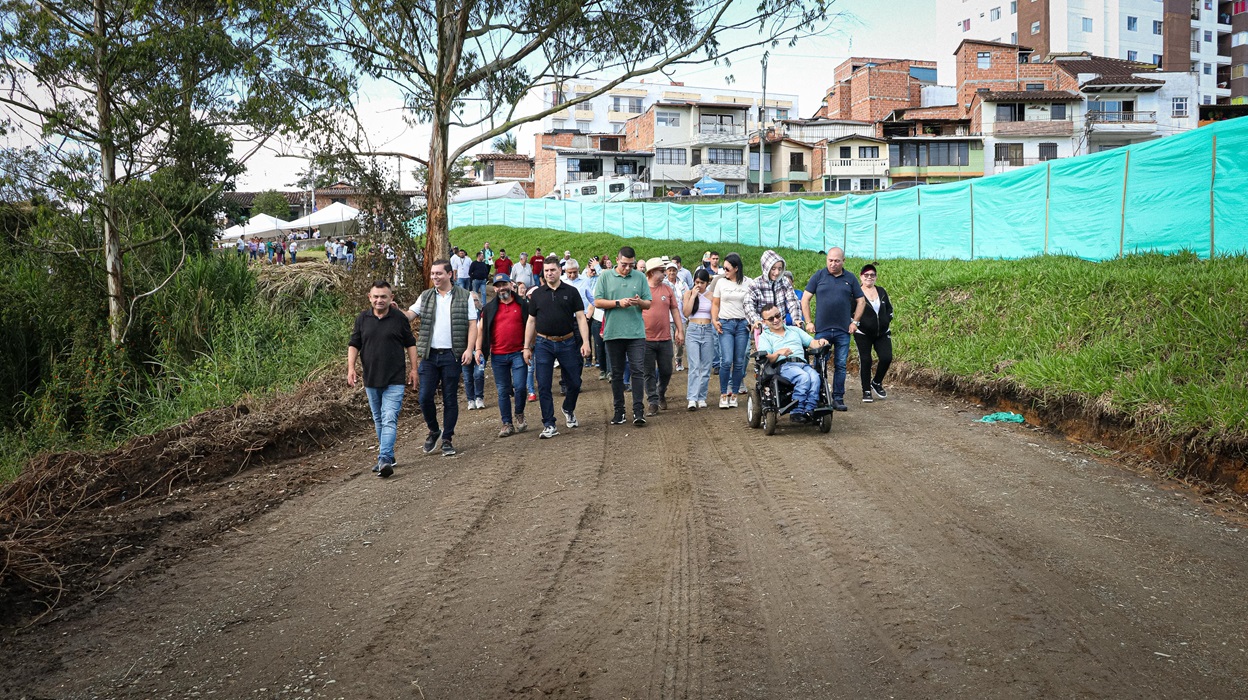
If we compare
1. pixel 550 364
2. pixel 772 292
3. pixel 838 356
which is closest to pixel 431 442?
pixel 550 364

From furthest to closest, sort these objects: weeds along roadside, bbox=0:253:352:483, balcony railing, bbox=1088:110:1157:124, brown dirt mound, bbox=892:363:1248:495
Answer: balcony railing, bbox=1088:110:1157:124 < weeds along roadside, bbox=0:253:352:483 < brown dirt mound, bbox=892:363:1248:495

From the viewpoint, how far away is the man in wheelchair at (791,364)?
1005cm

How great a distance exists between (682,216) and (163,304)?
26.2m

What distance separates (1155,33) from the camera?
261 ft

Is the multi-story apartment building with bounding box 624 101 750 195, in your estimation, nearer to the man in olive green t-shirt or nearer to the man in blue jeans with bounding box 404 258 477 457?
the man in olive green t-shirt

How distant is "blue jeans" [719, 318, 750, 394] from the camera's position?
482 inches

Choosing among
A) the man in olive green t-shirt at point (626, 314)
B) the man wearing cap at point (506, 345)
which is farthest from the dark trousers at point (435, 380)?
the man in olive green t-shirt at point (626, 314)

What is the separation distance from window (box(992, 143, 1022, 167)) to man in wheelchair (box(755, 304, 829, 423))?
61953 millimetres

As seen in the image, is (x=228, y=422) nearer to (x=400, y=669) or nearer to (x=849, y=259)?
(x=400, y=669)

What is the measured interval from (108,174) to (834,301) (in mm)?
11987

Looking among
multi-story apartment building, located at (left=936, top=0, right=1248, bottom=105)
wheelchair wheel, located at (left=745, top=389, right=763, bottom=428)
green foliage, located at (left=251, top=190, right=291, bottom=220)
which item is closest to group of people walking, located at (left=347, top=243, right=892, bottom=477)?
wheelchair wheel, located at (left=745, top=389, right=763, bottom=428)

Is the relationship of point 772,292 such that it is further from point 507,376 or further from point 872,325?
point 507,376

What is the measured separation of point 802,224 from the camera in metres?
29.8

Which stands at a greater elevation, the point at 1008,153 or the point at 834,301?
the point at 1008,153
